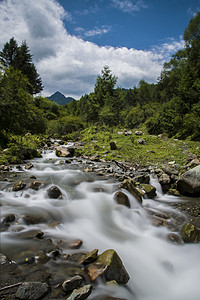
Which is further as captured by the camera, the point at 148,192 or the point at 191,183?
the point at 148,192

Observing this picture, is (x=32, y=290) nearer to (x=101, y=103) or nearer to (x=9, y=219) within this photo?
(x=9, y=219)

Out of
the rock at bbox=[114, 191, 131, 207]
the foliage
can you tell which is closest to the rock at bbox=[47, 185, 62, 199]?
the rock at bbox=[114, 191, 131, 207]

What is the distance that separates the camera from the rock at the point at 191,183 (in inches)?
249

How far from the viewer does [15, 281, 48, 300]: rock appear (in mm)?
2212

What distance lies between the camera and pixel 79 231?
4.48m

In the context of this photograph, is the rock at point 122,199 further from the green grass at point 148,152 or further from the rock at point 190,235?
the green grass at point 148,152

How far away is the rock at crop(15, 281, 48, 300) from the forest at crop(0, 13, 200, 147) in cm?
1152

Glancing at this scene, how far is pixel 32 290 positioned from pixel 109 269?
1.22 meters

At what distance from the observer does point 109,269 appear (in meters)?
2.78

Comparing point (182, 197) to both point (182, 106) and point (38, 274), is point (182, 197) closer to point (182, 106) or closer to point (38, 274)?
point (38, 274)

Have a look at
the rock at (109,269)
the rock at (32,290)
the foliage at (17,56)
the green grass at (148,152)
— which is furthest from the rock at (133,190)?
the foliage at (17,56)

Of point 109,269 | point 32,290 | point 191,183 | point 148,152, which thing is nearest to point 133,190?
point 191,183

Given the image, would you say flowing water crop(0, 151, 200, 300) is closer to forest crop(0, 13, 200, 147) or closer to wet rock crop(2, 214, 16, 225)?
wet rock crop(2, 214, 16, 225)

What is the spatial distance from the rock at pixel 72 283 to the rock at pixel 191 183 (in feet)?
17.8
